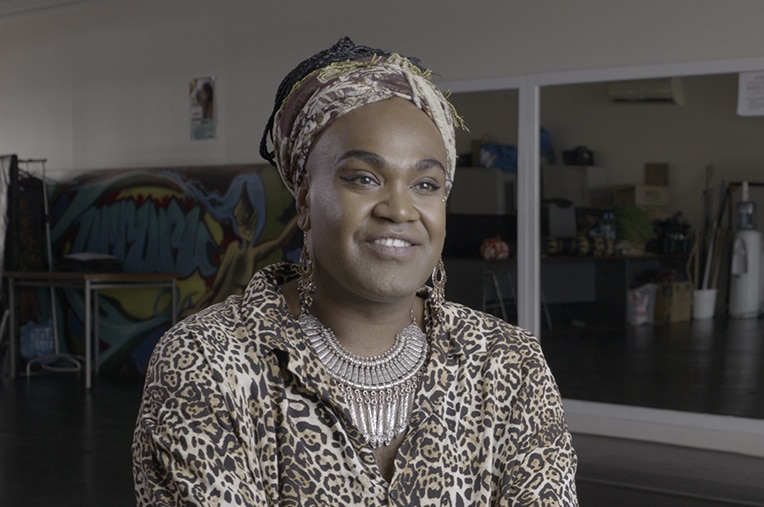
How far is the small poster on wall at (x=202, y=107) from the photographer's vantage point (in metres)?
8.70

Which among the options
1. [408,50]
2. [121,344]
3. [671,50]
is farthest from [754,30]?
[121,344]

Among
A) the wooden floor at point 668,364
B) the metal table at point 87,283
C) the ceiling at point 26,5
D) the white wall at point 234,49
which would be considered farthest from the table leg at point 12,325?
the wooden floor at point 668,364

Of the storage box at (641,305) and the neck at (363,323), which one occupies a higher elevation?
the neck at (363,323)

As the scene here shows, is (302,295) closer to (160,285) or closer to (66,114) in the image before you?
(160,285)

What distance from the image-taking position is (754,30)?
606 cm

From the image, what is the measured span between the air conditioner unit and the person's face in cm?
509

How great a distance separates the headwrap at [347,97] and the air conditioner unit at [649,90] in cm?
500

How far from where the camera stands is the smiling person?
154 cm

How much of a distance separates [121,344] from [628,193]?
4596 mm

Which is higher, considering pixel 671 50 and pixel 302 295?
pixel 671 50

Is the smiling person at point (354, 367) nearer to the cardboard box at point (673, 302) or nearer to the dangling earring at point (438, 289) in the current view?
the dangling earring at point (438, 289)

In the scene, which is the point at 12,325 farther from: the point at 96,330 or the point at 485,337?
the point at 485,337

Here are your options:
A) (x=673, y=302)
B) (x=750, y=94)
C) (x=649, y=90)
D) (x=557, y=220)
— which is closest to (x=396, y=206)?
(x=750, y=94)

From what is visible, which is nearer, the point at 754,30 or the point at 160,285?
the point at 754,30
